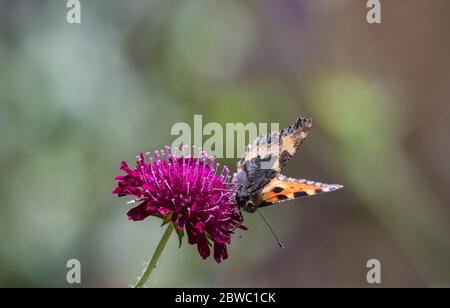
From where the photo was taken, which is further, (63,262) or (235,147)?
(235,147)

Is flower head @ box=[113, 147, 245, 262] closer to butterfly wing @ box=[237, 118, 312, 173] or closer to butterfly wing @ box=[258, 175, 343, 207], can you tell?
butterfly wing @ box=[258, 175, 343, 207]

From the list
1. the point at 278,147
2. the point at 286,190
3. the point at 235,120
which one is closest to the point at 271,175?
the point at 286,190

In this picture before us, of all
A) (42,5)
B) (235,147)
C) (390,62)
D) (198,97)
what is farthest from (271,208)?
(42,5)

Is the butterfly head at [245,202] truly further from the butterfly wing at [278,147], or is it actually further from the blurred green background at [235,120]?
the blurred green background at [235,120]

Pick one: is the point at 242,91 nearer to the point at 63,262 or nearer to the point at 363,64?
the point at 363,64

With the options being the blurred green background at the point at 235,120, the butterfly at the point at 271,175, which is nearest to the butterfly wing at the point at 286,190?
the butterfly at the point at 271,175

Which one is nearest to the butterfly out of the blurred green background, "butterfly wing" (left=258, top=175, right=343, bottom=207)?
"butterfly wing" (left=258, top=175, right=343, bottom=207)
